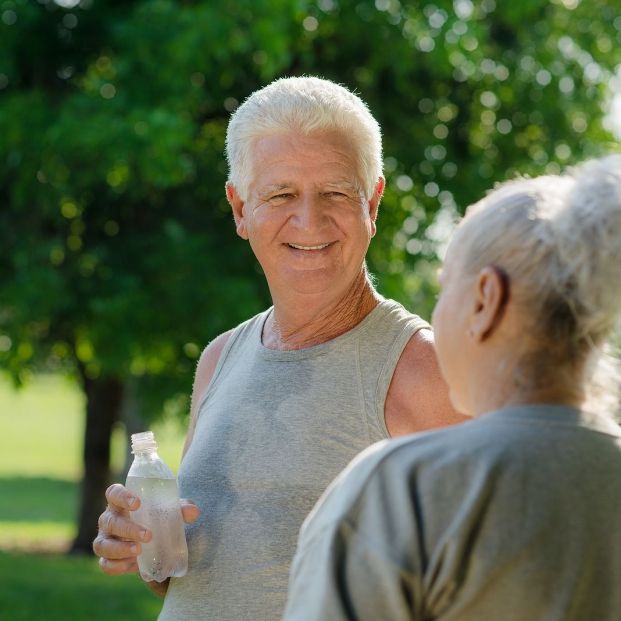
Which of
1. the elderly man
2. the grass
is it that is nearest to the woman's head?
the elderly man

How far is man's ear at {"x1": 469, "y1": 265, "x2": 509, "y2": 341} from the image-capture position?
146 cm

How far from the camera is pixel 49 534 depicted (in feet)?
51.4

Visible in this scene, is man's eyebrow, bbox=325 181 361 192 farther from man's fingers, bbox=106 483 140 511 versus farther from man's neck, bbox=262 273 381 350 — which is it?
man's fingers, bbox=106 483 140 511

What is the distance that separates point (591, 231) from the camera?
1437mm

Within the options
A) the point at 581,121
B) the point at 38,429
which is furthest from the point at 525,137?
the point at 38,429

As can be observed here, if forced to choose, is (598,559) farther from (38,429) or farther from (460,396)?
(38,429)

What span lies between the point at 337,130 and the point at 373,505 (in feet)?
4.20

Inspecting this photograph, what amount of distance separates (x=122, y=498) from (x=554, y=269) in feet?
4.15

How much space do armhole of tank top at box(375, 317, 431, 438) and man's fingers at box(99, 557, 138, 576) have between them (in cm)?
63

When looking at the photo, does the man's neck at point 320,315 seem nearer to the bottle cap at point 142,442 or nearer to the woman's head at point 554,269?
the bottle cap at point 142,442

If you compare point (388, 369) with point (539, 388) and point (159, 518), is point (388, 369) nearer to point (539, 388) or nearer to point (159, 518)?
point (159, 518)

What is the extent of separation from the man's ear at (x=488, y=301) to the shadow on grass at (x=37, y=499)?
58.1 feet

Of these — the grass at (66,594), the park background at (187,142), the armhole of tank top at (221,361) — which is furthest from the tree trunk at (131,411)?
the armhole of tank top at (221,361)

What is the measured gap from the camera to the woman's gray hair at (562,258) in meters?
1.44
